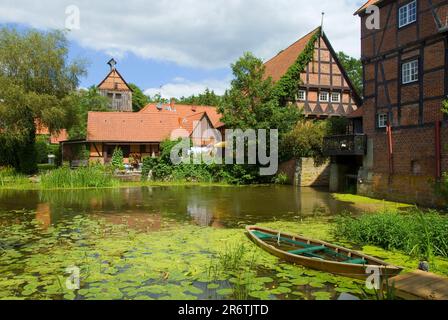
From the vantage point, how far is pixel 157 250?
8.61 metres

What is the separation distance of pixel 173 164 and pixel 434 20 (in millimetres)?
18080

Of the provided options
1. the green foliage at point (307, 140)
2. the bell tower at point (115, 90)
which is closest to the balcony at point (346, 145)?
the green foliage at point (307, 140)

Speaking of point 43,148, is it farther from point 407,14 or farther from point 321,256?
point 321,256

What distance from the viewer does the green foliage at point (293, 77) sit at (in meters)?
28.7

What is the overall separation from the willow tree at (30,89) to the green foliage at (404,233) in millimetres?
23935

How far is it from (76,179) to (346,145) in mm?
14557

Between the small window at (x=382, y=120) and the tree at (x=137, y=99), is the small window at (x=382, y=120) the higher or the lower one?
the lower one

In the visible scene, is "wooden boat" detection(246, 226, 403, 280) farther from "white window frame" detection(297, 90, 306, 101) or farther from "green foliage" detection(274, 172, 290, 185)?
"white window frame" detection(297, 90, 306, 101)

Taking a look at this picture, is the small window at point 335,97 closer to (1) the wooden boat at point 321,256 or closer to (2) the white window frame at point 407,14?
(2) the white window frame at point 407,14

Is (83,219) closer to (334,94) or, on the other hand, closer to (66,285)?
(66,285)

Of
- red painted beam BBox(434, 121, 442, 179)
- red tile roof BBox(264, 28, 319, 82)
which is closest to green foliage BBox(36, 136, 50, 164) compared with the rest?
red tile roof BBox(264, 28, 319, 82)

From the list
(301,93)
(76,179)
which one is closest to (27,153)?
(76,179)

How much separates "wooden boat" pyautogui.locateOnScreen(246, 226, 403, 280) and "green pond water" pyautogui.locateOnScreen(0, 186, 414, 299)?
165 millimetres
